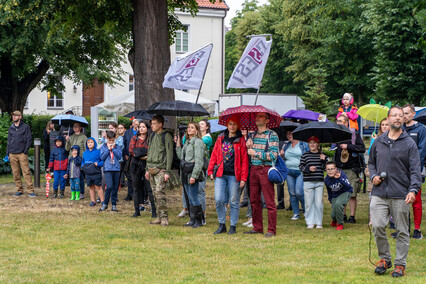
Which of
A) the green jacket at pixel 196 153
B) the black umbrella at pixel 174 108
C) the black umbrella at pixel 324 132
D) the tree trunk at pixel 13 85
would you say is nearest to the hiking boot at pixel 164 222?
the green jacket at pixel 196 153

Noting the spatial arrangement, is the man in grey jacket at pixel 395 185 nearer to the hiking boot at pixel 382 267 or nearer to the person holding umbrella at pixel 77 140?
the hiking boot at pixel 382 267

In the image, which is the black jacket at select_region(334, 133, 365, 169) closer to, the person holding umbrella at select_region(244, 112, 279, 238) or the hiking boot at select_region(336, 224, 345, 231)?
the hiking boot at select_region(336, 224, 345, 231)

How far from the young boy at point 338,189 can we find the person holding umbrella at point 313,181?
0.17m

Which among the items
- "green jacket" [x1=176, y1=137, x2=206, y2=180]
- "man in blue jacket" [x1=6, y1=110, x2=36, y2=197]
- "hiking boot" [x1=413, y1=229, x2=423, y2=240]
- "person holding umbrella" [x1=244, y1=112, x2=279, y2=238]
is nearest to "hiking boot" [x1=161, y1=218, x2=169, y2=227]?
"green jacket" [x1=176, y1=137, x2=206, y2=180]

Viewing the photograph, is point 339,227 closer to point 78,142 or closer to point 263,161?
point 263,161

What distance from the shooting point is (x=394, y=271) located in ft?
24.4

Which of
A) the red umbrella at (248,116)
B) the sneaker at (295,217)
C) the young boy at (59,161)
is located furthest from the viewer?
the young boy at (59,161)

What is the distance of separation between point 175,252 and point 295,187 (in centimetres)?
429

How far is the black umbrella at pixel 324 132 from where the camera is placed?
434 inches

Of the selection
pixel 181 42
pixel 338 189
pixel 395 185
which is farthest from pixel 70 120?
pixel 181 42

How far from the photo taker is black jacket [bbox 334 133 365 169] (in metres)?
11.9

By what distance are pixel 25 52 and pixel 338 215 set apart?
17.0m

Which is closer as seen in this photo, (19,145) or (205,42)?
(19,145)

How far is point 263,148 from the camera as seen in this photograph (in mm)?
10312
